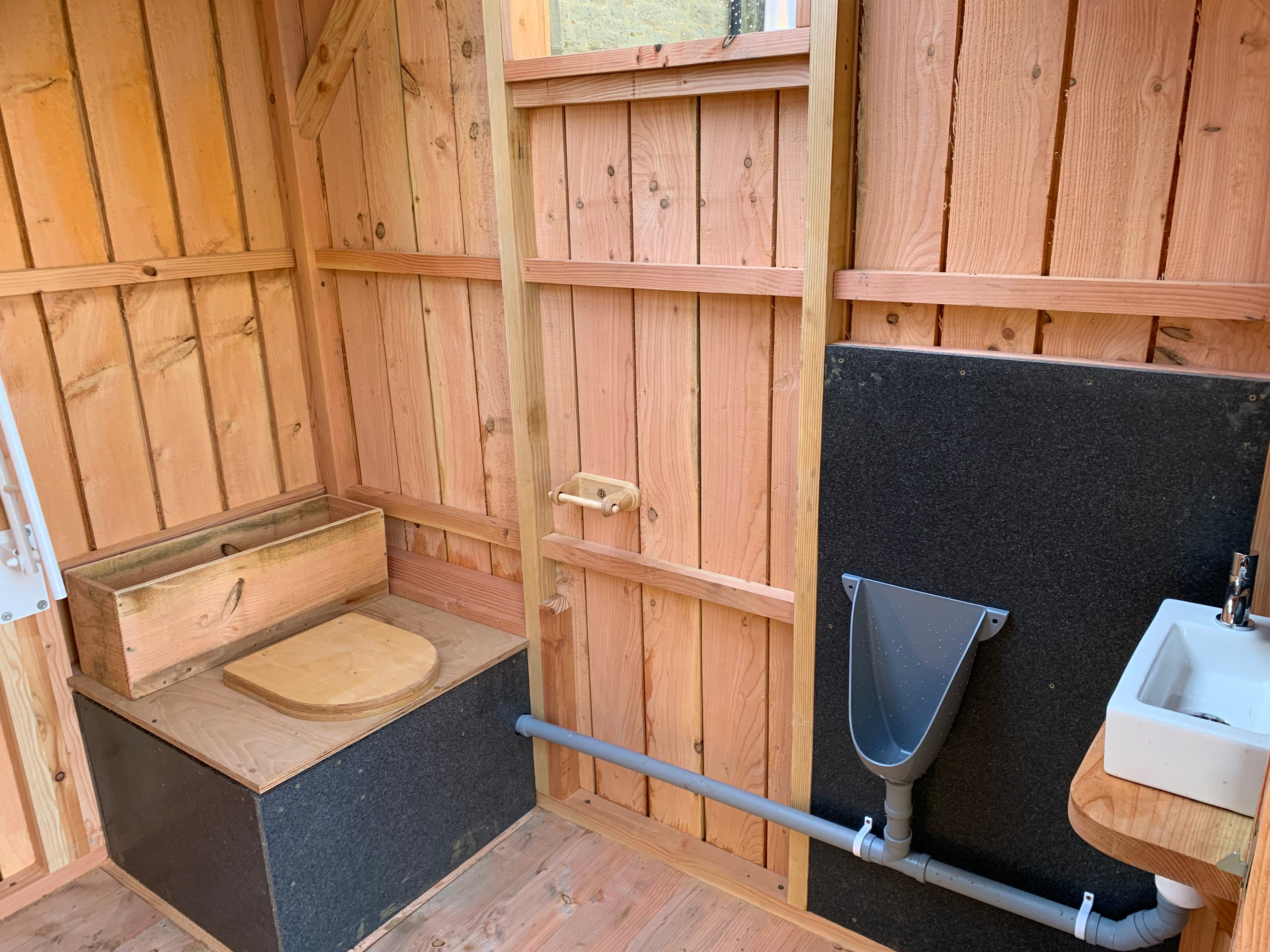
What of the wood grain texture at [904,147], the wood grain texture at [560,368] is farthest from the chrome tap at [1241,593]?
the wood grain texture at [560,368]

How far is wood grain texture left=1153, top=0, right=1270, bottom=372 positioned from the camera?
3.82ft

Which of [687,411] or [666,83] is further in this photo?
[687,411]

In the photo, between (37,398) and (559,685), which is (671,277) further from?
(37,398)

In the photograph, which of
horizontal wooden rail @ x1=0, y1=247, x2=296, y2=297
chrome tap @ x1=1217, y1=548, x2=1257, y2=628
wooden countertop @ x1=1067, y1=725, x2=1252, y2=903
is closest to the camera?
wooden countertop @ x1=1067, y1=725, x2=1252, y2=903

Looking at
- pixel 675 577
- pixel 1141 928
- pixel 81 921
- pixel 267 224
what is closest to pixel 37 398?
pixel 267 224

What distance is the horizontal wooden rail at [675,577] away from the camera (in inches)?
69.2

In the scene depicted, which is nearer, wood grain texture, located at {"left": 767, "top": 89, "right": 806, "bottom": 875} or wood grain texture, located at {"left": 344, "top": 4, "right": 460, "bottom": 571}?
wood grain texture, located at {"left": 767, "top": 89, "right": 806, "bottom": 875}

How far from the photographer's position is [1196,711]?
3.64 feet

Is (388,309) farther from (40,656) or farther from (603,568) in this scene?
(40,656)

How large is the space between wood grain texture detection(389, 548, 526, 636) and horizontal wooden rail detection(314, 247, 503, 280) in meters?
0.71

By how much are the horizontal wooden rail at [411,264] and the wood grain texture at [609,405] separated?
23 centimetres

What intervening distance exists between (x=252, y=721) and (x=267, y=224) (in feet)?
3.82

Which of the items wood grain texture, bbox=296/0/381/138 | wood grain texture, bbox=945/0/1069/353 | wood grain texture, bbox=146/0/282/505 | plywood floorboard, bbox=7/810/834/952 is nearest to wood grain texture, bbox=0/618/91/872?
plywood floorboard, bbox=7/810/834/952

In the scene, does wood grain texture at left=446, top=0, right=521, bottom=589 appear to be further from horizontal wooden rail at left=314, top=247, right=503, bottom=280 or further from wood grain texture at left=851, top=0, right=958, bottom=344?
wood grain texture at left=851, top=0, right=958, bottom=344
